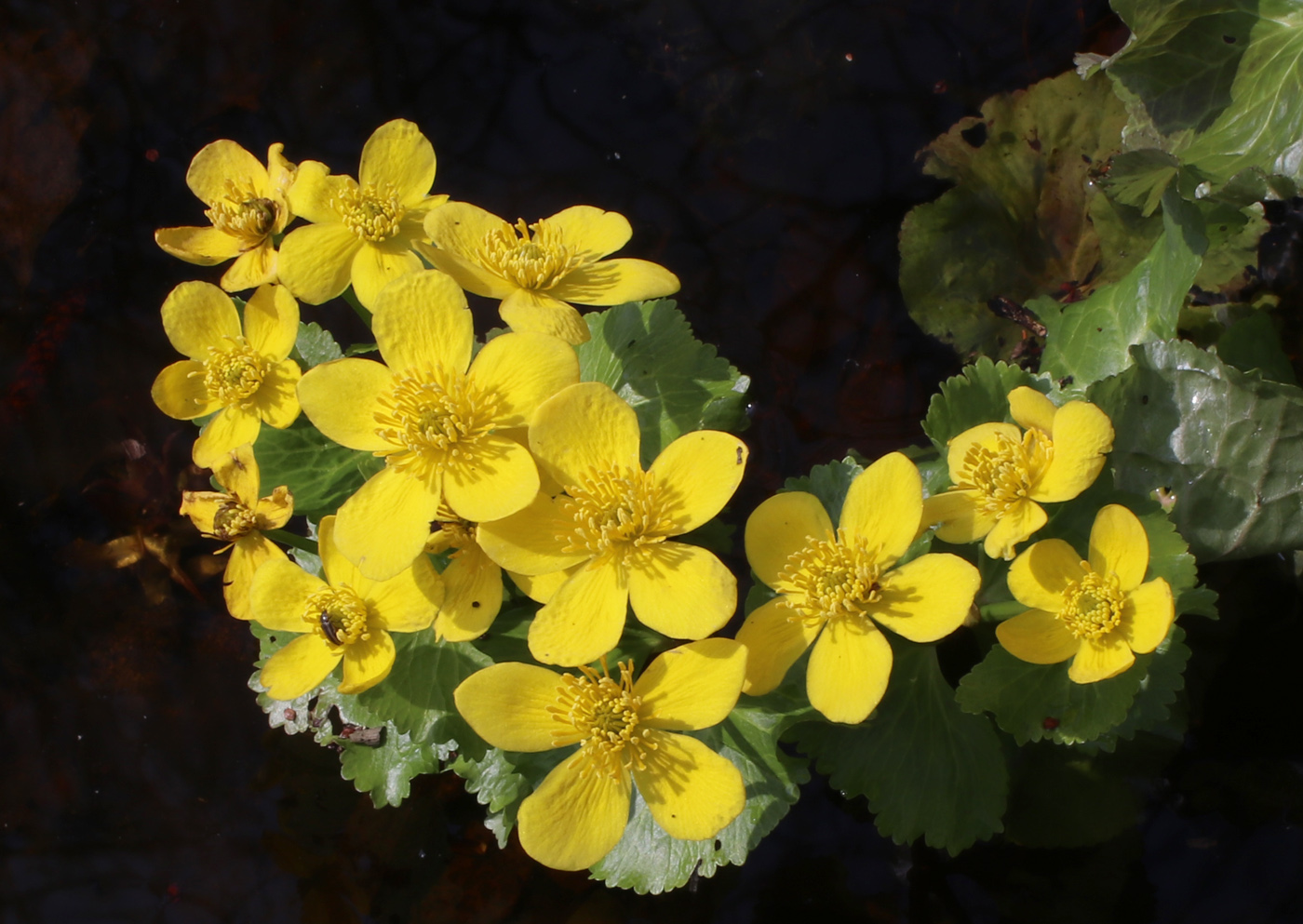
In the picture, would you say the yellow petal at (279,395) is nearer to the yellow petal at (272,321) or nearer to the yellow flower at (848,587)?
the yellow petal at (272,321)

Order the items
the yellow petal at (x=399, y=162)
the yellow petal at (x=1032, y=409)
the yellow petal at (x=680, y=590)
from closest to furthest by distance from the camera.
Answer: the yellow petal at (x=680, y=590), the yellow petal at (x=1032, y=409), the yellow petal at (x=399, y=162)

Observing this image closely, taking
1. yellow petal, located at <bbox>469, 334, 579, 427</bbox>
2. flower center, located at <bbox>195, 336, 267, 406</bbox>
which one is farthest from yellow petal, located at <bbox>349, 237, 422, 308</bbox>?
yellow petal, located at <bbox>469, 334, 579, 427</bbox>

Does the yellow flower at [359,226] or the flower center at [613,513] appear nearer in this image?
the flower center at [613,513]

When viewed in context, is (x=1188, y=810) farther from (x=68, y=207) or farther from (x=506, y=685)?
(x=68, y=207)

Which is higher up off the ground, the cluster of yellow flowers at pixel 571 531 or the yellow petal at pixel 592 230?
the yellow petal at pixel 592 230

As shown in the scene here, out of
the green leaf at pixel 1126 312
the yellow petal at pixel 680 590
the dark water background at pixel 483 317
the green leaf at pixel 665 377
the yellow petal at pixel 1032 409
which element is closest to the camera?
the yellow petal at pixel 680 590

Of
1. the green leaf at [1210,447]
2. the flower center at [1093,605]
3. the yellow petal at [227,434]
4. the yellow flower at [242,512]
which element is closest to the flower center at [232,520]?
the yellow flower at [242,512]
